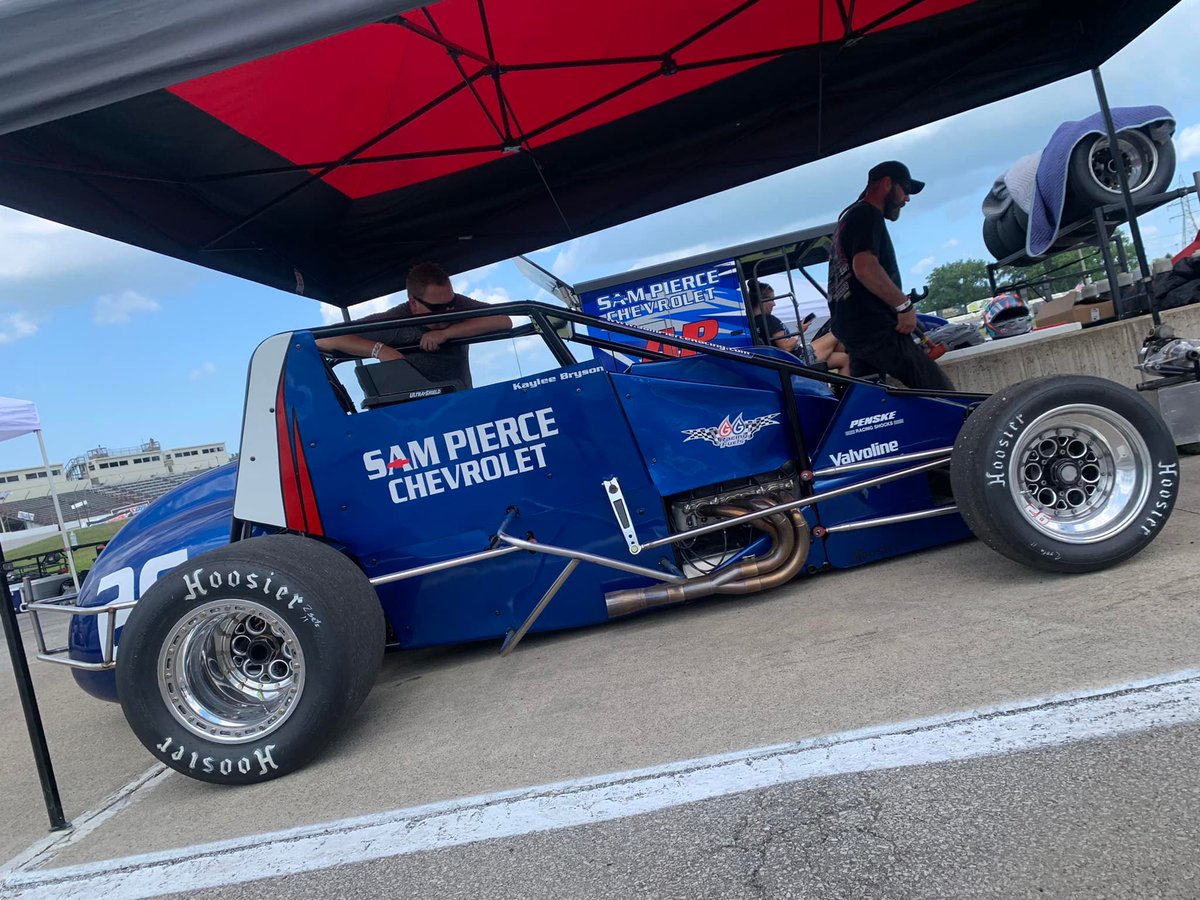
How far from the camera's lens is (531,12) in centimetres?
430

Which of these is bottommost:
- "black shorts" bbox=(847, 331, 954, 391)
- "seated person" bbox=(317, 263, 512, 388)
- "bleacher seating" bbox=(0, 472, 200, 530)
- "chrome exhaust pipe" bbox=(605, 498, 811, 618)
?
"chrome exhaust pipe" bbox=(605, 498, 811, 618)

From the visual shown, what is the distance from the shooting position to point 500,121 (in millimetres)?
5211

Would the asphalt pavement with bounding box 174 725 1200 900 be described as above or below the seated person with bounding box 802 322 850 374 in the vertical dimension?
below

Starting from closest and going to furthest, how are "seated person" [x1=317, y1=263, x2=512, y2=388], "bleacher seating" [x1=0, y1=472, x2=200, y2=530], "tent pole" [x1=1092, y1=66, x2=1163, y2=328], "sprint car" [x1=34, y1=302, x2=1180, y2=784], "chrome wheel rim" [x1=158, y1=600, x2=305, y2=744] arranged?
"chrome wheel rim" [x1=158, y1=600, x2=305, y2=744] < "sprint car" [x1=34, y1=302, x2=1180, y2=784] < "seated person" [x1=317, y1=263, x2=512, y2=388] < "tent pole" [x1=1092, y1=66, x2=1163, y2=328] < "bleacher seating" [x1=0, y1=472, x2=200, y2=530]

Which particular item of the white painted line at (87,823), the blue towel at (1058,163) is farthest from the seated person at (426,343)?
the blue towel at (1058,163)

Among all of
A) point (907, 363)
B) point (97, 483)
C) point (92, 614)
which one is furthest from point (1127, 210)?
point (97, 483)

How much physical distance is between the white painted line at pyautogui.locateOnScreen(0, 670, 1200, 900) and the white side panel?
1.40 metres

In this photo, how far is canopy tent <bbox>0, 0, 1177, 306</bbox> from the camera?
4121mm

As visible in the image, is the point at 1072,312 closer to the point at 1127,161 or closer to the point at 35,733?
the point at 1127,161

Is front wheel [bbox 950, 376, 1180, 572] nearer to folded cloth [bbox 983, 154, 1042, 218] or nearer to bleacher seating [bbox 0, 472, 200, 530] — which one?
folded cloth [bbox 983, 154, 1042, 218]

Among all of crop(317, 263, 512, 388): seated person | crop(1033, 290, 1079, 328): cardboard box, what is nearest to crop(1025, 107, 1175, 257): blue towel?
crop(1033, 290, 1079, 328): cardboard box

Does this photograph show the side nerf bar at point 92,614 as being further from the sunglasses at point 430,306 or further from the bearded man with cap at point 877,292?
the bearded man with cap at point 877,292

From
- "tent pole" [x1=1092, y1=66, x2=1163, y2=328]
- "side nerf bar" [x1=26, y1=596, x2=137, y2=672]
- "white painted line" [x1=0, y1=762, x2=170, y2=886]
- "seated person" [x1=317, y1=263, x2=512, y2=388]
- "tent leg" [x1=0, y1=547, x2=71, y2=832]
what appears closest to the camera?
"white painted line" [x1=0, y1=762, x2=170, y2=886]

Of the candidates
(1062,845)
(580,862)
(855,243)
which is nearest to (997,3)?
(855,243)
